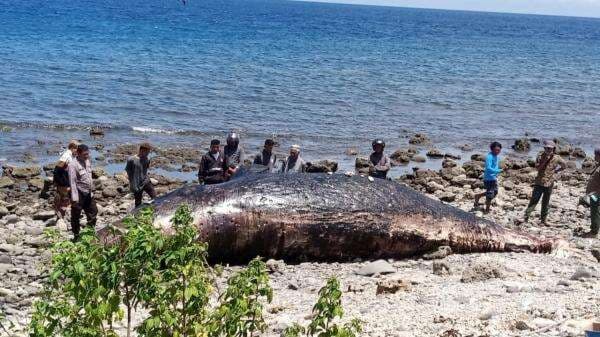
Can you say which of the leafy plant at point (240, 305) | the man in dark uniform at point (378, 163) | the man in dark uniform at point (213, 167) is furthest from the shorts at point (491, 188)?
the leafy plant at point (240, 305)

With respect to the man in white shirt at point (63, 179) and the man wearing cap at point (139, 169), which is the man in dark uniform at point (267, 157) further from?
the man in white shirt at point (63, 179)

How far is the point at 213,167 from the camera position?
14883mm

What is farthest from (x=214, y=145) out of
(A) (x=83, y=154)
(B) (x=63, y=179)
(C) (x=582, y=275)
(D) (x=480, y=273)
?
(C) (x=582, y=275)

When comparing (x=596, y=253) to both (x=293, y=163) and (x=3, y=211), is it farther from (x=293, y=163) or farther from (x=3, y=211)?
(x=3, y=211)

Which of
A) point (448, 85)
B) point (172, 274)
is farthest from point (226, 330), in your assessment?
point (448, 85)

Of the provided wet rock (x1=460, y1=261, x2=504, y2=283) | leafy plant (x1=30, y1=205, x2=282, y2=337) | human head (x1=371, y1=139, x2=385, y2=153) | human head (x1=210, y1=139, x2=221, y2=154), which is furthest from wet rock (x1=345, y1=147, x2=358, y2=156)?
leafy plant (x1=30, y1=205, x2=282, y2=337)

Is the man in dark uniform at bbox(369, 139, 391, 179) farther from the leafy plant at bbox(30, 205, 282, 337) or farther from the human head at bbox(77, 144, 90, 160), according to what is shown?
the leafy plant at bbox(30, 205, 282, 337)

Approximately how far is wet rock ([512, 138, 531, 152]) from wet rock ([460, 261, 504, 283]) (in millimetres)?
18178

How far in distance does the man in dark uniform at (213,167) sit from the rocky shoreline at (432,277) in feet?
8.56

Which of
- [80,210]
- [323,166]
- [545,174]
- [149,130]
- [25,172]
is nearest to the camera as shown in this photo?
[80,210]

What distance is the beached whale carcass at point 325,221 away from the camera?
12.5m

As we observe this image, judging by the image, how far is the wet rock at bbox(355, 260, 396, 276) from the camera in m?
12.1

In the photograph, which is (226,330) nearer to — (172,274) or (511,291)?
(172,274)

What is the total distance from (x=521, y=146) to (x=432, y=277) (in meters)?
18.5
